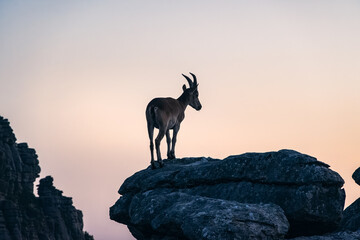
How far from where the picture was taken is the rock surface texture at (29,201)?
162750 mm

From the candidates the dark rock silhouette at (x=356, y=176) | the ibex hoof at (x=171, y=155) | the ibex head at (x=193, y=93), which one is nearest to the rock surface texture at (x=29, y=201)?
the ibex head at (x=193, y=93)

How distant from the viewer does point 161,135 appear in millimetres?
26016

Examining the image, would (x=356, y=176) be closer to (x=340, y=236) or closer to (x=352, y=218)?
(x=352, y=218)

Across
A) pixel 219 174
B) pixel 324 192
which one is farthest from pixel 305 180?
pixel 219 174

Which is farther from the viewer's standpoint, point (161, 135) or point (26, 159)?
point (26, 159)

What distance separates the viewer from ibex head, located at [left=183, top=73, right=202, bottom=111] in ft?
101

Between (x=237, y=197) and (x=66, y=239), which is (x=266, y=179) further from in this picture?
(x=66, y=239)

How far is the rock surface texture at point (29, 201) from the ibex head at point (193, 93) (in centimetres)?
13429

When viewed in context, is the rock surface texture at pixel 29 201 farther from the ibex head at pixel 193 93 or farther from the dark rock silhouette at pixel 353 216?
the dark rock silhouette at pixel 353 216

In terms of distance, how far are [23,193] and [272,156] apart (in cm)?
16546

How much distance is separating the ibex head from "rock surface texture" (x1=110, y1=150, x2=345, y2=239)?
8.53 meters

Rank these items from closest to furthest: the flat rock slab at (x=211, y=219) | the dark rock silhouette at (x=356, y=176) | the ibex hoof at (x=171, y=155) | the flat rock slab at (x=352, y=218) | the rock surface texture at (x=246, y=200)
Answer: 1. the flat rock slab at (x=211, y=219)
2. the rock surface texture at (x=246, y=200)
3. the flat rock slab at (x=352, y=218)
4. the dark rock silhouette at (x=356, y=176)
5. the ibex hoof at (x=171, y=155)

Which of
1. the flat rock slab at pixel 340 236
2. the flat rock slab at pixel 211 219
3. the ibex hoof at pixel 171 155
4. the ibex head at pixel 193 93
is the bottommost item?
the flat rock slab at pixel 340 236

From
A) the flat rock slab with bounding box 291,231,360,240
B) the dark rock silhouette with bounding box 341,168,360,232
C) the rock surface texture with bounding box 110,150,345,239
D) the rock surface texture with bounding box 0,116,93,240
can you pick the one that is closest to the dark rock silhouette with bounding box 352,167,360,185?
the dark rock silhouette with bounding box 341,168,360,232
